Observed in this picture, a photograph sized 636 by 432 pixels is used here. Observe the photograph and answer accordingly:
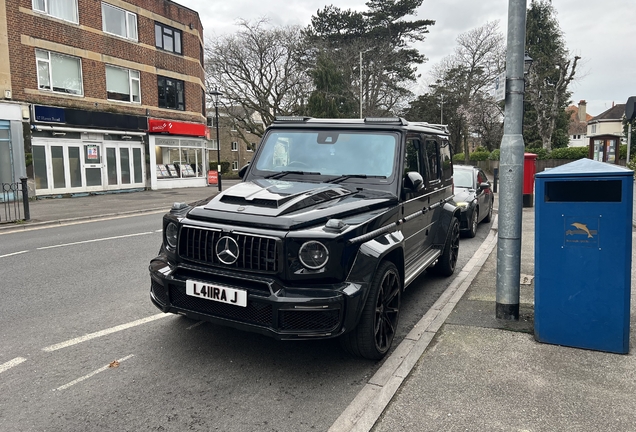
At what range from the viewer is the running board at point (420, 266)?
4500mm

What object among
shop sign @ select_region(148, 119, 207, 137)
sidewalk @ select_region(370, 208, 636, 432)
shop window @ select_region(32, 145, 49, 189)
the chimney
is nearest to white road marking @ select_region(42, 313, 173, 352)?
sidewalk @ select_region(370, 208, 636, 432)

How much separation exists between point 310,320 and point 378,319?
75 centimetres

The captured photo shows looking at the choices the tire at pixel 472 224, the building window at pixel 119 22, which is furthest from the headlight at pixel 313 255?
the building window at pixel 119 22

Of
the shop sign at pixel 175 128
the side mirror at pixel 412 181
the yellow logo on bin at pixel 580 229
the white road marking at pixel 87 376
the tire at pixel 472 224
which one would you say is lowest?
the white road marking at pixel 87 376

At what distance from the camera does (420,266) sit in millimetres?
4996

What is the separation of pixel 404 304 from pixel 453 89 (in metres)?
50.5

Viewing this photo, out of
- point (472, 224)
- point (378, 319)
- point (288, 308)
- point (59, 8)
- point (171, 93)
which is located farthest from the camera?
point (171, 93)

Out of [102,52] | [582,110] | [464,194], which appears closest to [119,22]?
[102,52]

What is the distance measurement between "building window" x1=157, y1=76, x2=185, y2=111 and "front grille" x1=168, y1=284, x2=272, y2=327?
78.4 feet

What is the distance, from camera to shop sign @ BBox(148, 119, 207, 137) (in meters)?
24.4

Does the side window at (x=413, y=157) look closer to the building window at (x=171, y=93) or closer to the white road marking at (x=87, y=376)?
the white road marking at (x=87, y=376)

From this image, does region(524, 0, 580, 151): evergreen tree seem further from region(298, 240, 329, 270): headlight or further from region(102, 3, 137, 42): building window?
region(298, 240, 329, 270): headlight

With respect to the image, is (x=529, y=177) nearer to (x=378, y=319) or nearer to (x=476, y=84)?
(x=378, y=319)

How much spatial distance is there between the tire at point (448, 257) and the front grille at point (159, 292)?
3811mm
